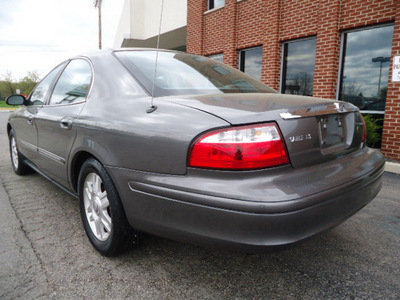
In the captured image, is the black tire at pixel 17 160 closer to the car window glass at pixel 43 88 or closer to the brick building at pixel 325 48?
the car window glass at pixel 43 88

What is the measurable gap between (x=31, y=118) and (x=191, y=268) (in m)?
2.51

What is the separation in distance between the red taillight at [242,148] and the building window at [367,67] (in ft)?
17.9

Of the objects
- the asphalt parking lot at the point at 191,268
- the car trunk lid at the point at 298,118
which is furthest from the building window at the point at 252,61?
the car trunk lid at the point at 298,118

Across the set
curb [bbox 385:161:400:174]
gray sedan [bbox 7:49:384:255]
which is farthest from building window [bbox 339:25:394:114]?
gray sedan [bbox 7:49:384:255]

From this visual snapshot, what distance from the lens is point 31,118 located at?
344cm

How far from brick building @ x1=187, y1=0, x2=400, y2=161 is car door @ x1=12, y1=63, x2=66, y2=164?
212 inches

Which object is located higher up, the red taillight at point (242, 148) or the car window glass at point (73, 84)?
the car window glass at point (73, 84)

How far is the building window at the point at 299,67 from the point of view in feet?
24.1

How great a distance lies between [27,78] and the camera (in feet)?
241

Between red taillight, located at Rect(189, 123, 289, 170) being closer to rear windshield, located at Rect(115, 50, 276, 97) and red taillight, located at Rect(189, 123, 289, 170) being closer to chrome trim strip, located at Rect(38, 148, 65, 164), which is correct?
rear windshield, located at Rect(115, 50, 276, 97)

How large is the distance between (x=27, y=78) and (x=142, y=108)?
83.6m

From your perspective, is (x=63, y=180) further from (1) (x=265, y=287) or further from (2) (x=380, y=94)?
(2) (x=380, y=94)

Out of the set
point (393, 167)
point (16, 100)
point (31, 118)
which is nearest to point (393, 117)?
point (393, 167)

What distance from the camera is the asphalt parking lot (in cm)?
186
